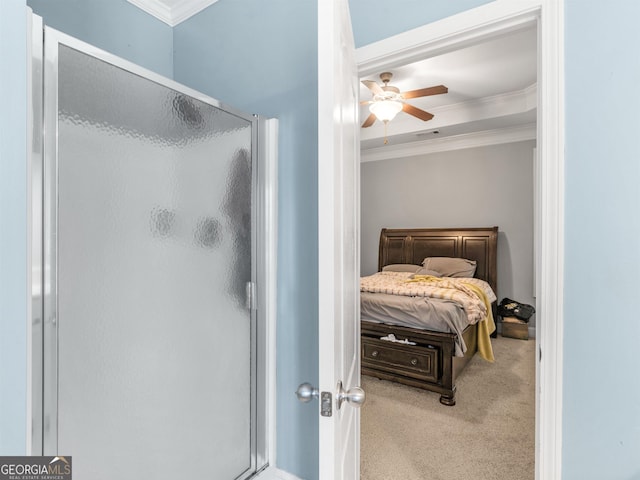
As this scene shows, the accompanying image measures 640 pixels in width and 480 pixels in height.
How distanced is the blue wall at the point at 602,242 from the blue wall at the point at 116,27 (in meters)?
2.13

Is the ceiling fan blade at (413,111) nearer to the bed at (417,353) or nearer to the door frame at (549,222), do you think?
the bed at (417,353)

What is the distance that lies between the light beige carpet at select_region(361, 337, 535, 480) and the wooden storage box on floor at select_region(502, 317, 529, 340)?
1182mm

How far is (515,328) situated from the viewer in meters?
4.39

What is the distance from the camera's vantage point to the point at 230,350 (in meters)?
1.58

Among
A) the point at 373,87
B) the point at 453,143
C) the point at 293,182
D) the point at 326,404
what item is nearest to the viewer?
the point at 326,404

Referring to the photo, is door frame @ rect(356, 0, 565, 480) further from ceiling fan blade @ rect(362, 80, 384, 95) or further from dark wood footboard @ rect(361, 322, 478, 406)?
ceiling fan blade @ rect(362, 80, 384, 95)

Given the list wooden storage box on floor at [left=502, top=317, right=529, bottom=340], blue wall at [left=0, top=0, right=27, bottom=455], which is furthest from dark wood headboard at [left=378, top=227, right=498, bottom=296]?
blue wall at [left=0, top=0, right=27, bottom=455]

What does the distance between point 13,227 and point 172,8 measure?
2048 millimetres

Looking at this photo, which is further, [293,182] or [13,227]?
[293,182]

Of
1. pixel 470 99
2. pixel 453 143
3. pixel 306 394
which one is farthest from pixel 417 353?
pixel 453 143

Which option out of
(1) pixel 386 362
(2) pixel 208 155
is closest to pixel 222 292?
(2) pixel 208 155

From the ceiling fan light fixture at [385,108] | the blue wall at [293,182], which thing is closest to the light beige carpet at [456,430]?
the blue wall at [293,182]

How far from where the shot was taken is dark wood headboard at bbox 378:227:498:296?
465 cm

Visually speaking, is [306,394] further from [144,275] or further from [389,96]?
[389,96]
